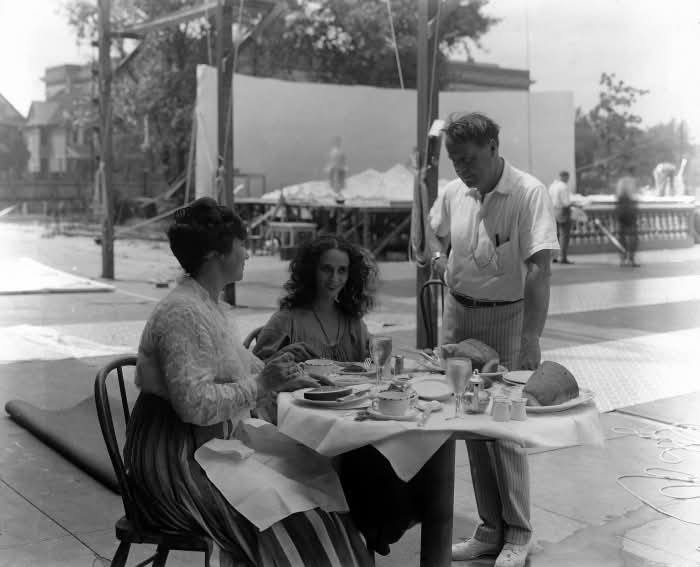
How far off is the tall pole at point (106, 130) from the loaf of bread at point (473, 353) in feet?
33.4

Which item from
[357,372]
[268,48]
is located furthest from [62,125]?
[357,372]

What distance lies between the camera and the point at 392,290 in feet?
38.1

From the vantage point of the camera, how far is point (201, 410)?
2396mm

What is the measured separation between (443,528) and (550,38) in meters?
6.77

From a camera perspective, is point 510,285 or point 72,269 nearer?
point 510,285

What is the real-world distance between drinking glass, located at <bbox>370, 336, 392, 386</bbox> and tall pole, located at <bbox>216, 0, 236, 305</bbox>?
735cm

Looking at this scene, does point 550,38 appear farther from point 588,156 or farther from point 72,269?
point 72,269

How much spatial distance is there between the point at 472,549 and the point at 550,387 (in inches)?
39.0

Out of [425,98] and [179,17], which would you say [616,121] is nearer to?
[425,98]

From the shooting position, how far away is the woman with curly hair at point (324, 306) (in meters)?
3.26

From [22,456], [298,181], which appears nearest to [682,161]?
[22,456]

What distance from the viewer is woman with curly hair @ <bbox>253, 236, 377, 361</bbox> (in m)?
3.26

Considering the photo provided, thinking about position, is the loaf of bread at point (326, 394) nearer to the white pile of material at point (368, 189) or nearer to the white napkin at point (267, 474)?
the white napkin at point (267, 474)

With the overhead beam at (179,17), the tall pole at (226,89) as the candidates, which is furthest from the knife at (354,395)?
the overhead beam at (179,17)
